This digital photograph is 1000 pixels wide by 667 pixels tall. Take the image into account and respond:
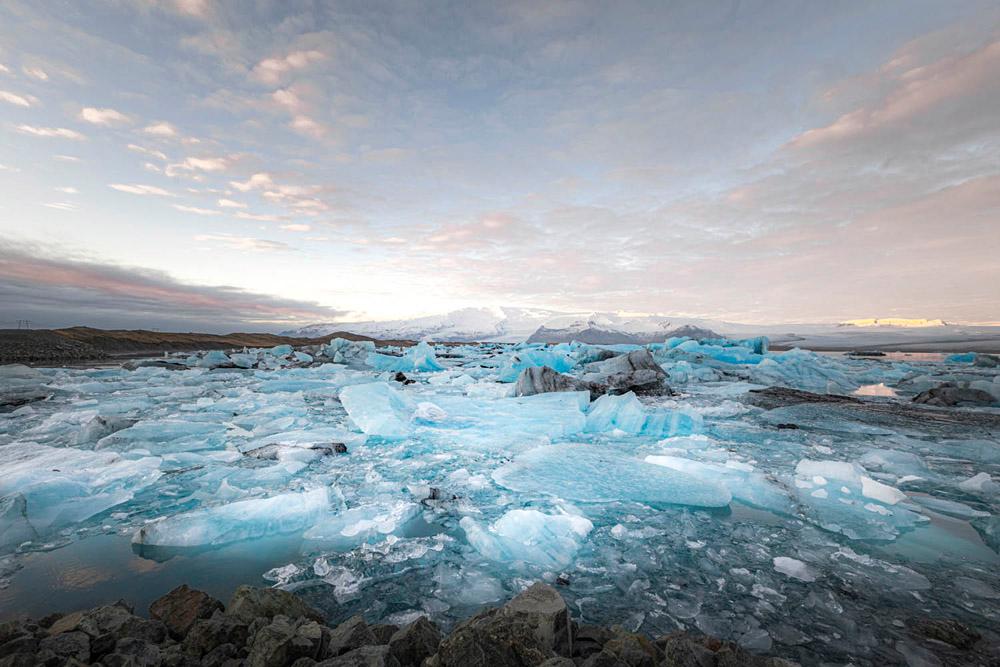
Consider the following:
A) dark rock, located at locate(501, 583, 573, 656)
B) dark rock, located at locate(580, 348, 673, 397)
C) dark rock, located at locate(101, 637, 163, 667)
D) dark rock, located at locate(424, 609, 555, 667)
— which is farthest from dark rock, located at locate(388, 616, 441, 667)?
dark rock, located at locate(580, 348, 673, 397)

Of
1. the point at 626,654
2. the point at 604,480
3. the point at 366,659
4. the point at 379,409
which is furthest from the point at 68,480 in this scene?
the point at 604,480

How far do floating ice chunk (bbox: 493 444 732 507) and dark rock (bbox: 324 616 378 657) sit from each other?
2396 millimetres

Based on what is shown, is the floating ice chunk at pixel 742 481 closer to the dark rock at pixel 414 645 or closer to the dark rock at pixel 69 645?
the dark rock at pixel 414 645

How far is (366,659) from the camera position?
150 centimetres

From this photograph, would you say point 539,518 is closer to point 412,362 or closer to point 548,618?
point 548,618

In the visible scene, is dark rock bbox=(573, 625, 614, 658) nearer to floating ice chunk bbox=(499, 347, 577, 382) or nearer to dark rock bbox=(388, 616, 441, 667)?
Answer: dark rock bbox=(388, 616, 441, 667)

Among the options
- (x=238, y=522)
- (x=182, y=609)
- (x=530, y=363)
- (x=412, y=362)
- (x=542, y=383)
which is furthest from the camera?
(x=412, y=362)

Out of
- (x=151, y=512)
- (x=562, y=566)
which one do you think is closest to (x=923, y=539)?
(x=562, y=566)

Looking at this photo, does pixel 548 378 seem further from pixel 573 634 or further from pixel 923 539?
pixel 573 634

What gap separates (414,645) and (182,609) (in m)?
1.27

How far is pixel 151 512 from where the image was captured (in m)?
3.45

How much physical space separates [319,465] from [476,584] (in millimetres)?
3139

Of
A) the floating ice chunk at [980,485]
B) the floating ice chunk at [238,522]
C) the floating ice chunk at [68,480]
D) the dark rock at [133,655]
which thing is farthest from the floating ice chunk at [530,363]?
the dark rock at [133,655]

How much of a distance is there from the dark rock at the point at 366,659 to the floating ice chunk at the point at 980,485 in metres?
5.61
